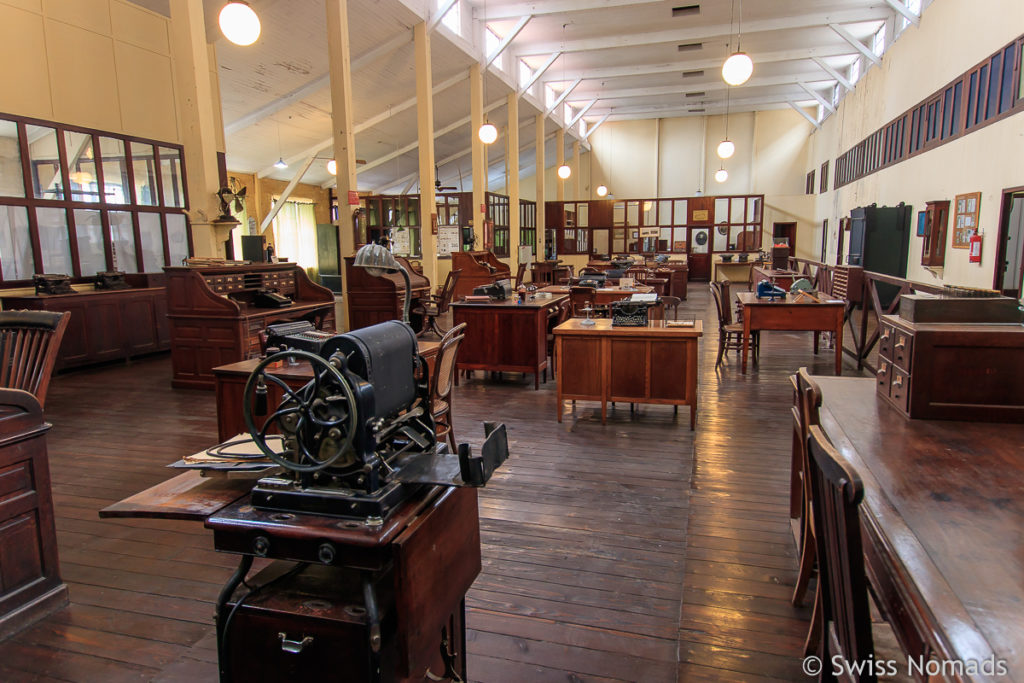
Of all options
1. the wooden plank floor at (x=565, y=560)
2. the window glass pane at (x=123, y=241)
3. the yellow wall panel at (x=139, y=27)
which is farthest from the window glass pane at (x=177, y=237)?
the wooden plank floor at (x=565, y=560)

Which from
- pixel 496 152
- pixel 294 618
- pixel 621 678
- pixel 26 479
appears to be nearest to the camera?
pixel 294 618

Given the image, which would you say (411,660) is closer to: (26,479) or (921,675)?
(921,675)

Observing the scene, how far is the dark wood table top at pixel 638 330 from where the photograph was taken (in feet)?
14.6

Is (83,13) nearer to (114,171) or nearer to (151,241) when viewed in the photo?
(114,171)

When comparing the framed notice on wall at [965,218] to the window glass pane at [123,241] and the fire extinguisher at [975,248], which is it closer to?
the fire extinguisher at [975,248]

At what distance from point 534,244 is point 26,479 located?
50.7 ft

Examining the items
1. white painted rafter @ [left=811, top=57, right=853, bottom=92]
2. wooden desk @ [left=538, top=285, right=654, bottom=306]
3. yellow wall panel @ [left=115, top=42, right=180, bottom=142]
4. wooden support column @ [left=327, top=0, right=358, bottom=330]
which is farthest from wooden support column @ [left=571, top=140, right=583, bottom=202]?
yellow wall panel @ [left=115, top=42, right=180, bottom=142]

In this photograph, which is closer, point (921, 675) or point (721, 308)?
point (921, 675)

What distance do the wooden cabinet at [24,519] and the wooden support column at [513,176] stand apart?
39.2ft

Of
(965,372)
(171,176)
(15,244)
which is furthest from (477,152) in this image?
(965,372)

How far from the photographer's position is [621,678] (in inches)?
78.6

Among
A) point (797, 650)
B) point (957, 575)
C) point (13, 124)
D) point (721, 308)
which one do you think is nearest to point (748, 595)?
point (797, 650)

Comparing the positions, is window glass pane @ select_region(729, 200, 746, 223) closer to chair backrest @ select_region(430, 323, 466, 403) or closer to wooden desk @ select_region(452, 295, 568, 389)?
wooden desk @ select_region(452, 295, 568, 389)

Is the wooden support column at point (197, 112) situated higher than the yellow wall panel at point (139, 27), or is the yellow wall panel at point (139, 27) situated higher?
the yellow wall panel at point (139, 27)
